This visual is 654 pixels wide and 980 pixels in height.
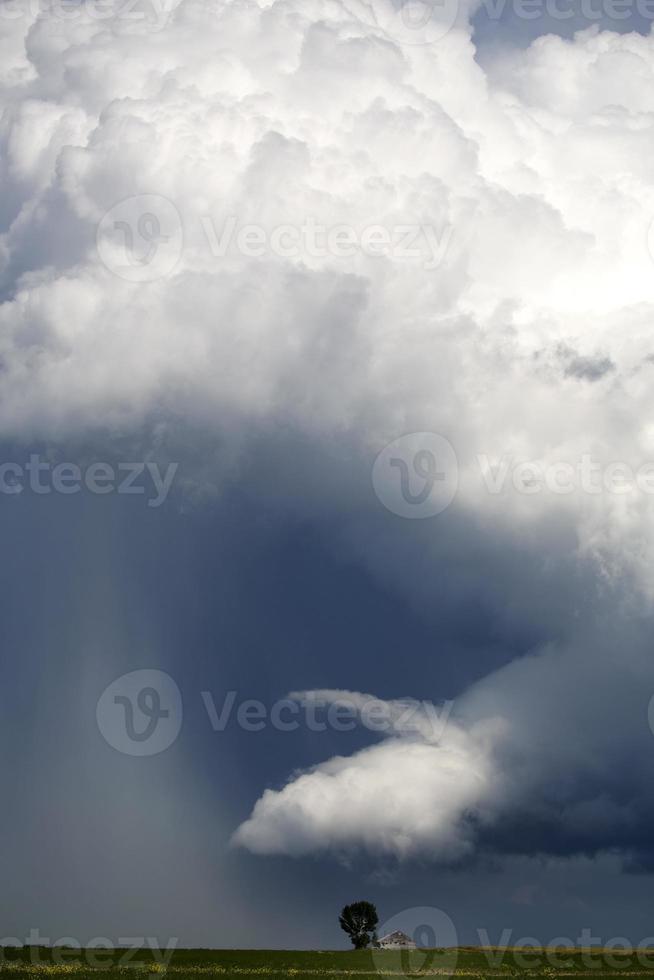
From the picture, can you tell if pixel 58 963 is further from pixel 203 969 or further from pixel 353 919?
pixel 353 919

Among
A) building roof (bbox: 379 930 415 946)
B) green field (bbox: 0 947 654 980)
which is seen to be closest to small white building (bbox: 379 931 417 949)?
building roof (bbox: 379 930 415 946)

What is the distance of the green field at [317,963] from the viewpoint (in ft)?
225

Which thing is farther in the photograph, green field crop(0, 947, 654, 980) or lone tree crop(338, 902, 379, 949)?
lone tree crop(338, 902, 379, 949)

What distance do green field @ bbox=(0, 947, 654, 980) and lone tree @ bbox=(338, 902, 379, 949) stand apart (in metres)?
69.7

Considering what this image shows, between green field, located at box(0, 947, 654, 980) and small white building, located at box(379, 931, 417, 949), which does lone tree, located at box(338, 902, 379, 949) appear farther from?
green field, located at box(0, 947, 654, 980)

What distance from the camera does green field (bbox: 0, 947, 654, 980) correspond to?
225 feet

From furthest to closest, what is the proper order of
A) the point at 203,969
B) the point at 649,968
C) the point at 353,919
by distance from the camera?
the point at 353,919
the point at 649,968
the point at 203,969

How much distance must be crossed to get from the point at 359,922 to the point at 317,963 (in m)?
90.6

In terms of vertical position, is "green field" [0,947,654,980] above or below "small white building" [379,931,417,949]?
below

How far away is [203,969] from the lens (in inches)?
2872

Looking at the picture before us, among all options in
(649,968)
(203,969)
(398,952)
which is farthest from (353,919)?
(203,969)

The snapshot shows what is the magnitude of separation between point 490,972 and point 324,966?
13.9m

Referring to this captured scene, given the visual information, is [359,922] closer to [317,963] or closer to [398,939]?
[398,939]

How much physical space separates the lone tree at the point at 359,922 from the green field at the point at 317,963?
69.7 metres
